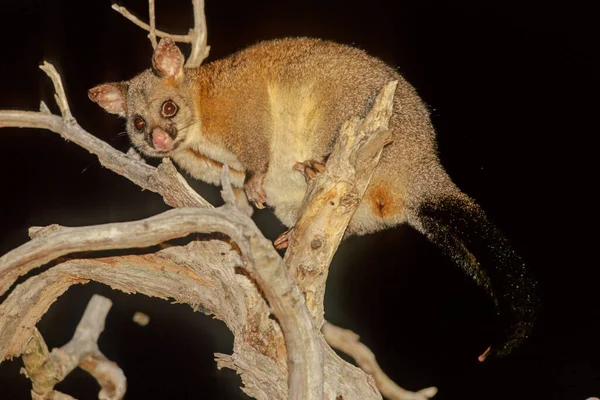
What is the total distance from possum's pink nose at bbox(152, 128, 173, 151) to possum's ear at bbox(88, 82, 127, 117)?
1.55ft

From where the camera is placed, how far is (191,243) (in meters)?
3.80

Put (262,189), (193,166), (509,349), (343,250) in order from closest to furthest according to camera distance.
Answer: (509,349) → (262,189) → (193,166) → (343,250)

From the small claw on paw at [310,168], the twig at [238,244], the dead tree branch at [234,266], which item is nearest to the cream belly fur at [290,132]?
the small claw on paw at [310,168]

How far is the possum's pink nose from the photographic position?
14.6 feet

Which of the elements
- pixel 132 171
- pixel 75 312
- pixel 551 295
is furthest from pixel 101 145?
pixel 551 295

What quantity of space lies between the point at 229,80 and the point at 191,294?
1.54 m

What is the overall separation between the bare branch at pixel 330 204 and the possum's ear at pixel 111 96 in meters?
1.97

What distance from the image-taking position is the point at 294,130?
427 cm

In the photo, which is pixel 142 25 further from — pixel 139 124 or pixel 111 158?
pixel 111 158

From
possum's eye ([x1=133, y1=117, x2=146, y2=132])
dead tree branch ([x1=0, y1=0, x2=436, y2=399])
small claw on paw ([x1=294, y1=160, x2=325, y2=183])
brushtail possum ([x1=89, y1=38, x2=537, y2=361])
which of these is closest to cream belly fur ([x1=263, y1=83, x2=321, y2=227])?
brushtail possum ([x1=89, y1=38, x2=537, y2=361])

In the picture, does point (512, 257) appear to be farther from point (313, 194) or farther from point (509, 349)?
point (313, 194)

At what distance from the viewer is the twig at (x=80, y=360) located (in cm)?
415

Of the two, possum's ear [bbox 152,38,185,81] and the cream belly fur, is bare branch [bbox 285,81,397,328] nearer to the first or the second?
the cream belly fur

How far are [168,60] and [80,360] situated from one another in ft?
7.39
